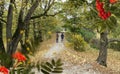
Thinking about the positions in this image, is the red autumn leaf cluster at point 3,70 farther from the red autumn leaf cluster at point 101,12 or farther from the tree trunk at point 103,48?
the tree trunk at point 103,48

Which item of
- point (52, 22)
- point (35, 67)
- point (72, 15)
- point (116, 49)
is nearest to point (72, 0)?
point (35, 67)

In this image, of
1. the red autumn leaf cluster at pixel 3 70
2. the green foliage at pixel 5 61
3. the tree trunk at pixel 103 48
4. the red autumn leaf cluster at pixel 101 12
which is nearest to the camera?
the red autumn leaf cluster at pixel 3 70

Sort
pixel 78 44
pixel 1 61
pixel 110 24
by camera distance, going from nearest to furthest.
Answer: pixel 1 61, pixel 110 24, pixel 78 44

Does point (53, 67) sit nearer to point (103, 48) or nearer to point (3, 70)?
point (3, 70)

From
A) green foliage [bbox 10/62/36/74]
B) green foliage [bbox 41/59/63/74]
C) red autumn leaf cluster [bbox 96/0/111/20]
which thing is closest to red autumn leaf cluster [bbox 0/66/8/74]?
green foliage [bbox 10/62/36/74]

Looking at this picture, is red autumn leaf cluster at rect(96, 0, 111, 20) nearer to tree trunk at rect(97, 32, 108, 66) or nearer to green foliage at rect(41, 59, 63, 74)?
green foliage at rect(41, 59, 63, 74)

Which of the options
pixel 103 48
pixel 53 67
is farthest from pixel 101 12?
pixel 103 48

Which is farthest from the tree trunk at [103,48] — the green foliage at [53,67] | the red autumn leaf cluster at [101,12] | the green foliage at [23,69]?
the green foliage at [53,67]

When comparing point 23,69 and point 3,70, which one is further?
point 23,69

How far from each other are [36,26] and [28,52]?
127ft

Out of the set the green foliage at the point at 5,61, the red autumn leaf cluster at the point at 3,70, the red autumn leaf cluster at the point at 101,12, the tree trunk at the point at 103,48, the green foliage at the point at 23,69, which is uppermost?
the red autumn leaf cluster at the point at 101,12

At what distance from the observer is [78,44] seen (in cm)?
3731

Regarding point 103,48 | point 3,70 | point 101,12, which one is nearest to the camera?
point 3,70

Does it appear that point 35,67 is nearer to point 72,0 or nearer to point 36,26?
point 72,0
